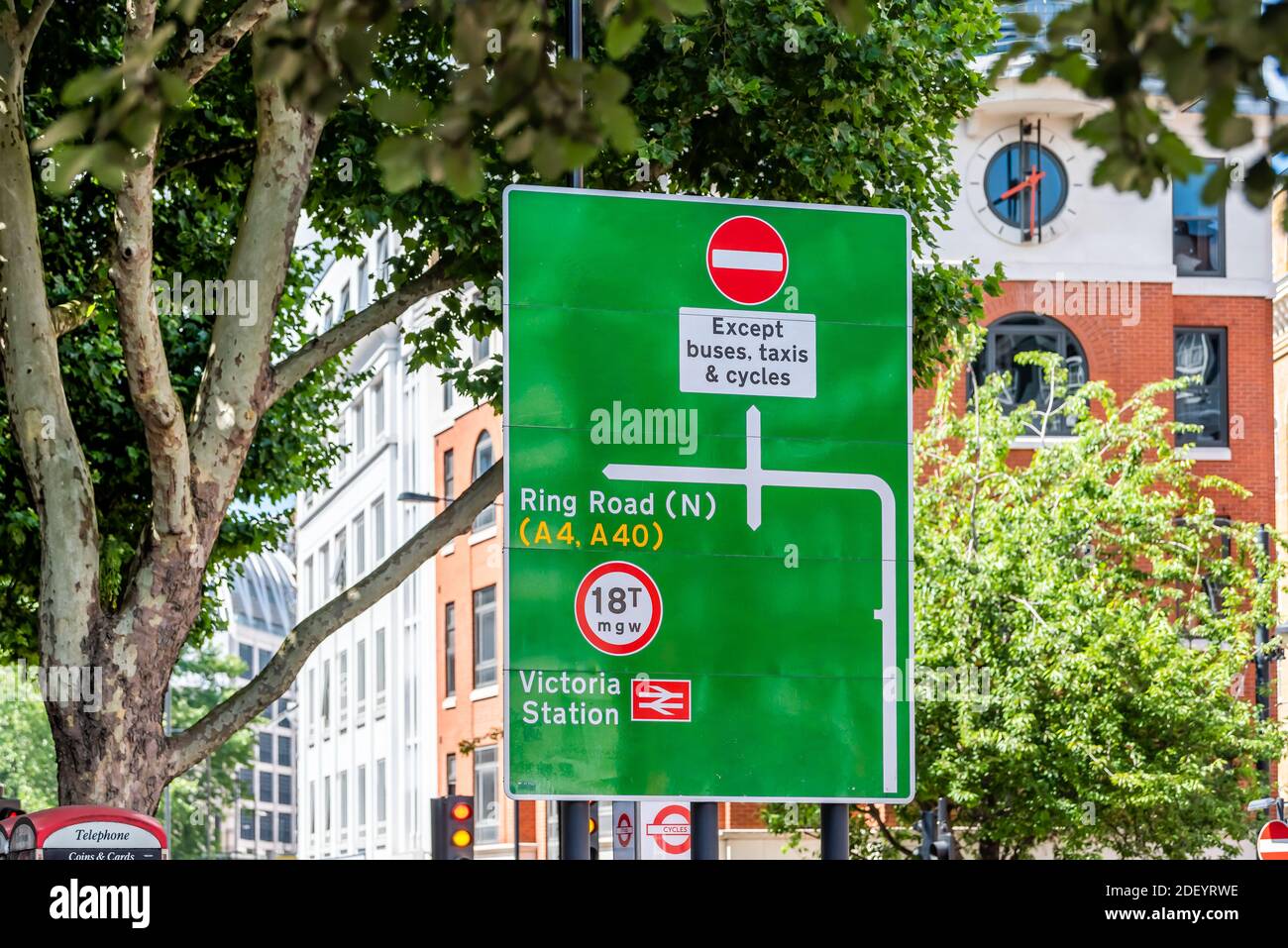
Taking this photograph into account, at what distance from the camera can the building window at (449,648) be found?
162 ft

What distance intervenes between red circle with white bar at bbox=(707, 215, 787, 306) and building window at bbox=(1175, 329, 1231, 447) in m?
33.6

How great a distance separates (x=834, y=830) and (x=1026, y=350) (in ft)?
108

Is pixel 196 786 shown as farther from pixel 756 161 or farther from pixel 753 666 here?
pixel 753 666

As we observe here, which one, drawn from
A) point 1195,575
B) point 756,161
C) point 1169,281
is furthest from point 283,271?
point 1169,281

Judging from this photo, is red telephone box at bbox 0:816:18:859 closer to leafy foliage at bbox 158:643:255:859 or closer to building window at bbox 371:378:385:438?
building window at bbox 371:378:385:438

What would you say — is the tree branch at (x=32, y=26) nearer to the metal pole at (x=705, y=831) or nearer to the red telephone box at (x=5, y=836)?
the red telephone box at (x=5, y=836)

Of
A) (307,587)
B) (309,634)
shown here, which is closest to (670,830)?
(309,634)

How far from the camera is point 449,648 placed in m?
49.8

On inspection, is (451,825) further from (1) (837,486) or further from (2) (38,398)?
(1) (837,486)

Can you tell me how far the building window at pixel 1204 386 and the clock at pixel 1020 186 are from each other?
3924 mm

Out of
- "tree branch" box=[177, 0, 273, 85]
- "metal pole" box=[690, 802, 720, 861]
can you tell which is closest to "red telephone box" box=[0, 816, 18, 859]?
"metal pole" box=[690, 802, 720, 861]

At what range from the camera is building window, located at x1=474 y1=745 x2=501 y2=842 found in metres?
46.2

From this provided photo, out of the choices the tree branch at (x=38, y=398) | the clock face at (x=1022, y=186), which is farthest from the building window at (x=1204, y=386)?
the tree branch at (x=38, y=398)
